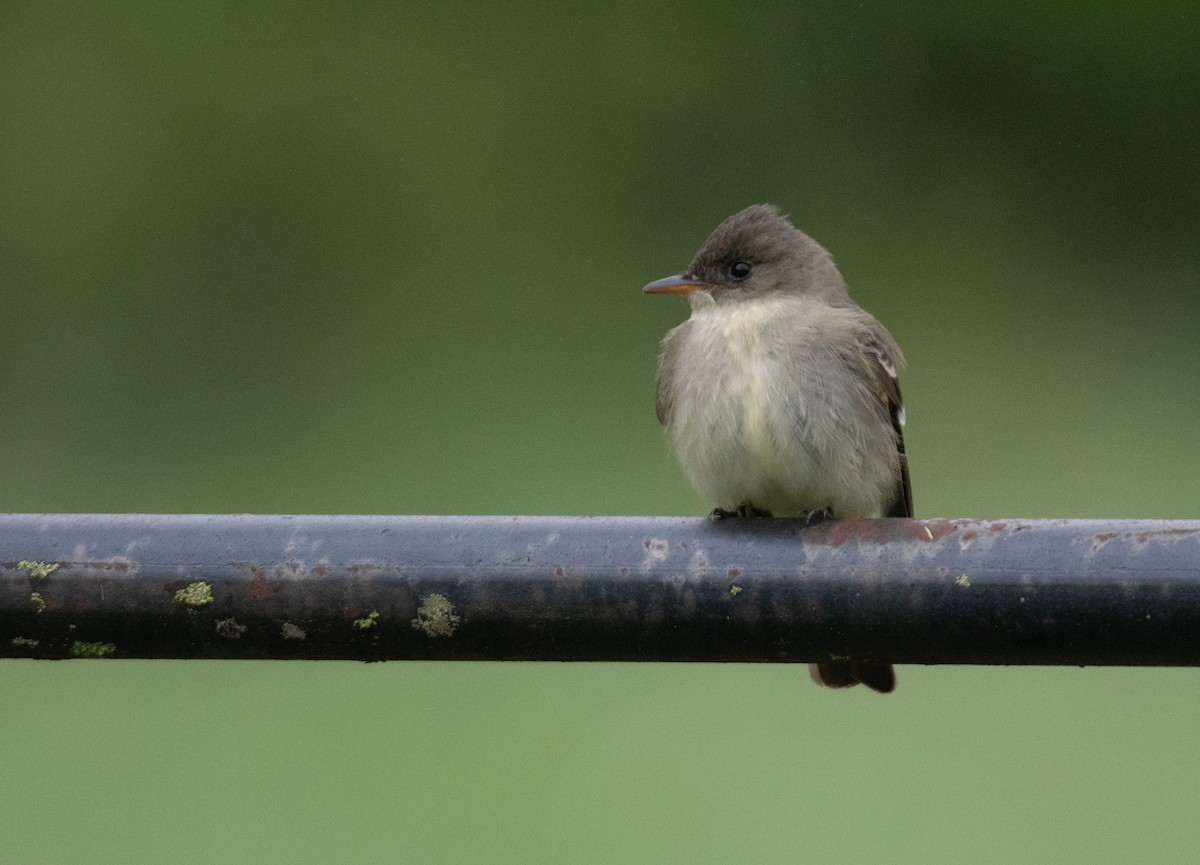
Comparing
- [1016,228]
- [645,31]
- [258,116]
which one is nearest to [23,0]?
[258,116]

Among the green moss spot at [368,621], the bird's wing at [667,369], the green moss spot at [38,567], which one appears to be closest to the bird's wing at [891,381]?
the bird's wing at [667,369]

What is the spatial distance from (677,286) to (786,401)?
0.35 metres

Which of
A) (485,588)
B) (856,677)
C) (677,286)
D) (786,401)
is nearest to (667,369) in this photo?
(677,286)

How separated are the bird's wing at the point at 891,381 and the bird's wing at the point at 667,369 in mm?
246

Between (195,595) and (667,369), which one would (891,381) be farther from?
(195,595)

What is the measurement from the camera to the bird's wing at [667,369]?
232 centimetres

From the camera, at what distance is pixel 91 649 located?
3.84 feet

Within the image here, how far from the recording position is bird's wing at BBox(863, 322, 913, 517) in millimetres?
2207

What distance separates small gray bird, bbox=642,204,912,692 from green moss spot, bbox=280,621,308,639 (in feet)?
3.13

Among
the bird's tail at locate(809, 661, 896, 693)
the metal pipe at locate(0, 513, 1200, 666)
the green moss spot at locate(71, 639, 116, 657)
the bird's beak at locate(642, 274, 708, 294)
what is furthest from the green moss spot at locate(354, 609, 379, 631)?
the bird's beak at locate(642, 274, 708, 294)

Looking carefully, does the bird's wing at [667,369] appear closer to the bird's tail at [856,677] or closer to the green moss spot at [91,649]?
the bird's tail at [856,677]

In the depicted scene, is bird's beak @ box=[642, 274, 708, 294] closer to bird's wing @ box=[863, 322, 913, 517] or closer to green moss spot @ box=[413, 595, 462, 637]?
bird's wing @ box=[863, 322, 913, 517]

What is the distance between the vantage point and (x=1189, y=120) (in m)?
5.55

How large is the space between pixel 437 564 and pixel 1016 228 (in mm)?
4227
